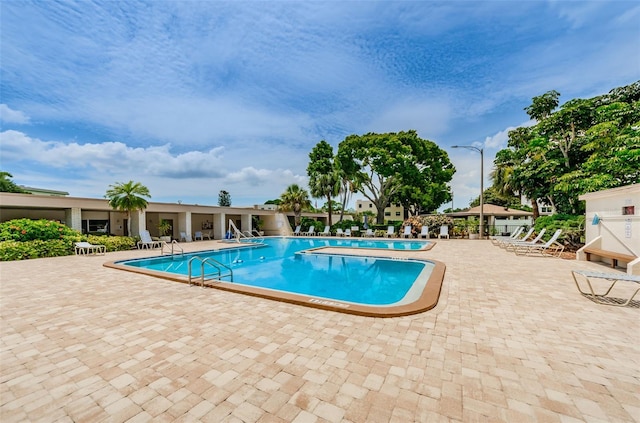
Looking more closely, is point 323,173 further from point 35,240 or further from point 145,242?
point 35,240

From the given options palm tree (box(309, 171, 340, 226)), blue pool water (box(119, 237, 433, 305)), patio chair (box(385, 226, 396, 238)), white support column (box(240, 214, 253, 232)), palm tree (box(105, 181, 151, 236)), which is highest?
palm tree (box(309, 171, 340, 226))

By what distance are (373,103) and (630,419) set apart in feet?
53.5

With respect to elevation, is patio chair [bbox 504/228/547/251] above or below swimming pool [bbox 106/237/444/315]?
above

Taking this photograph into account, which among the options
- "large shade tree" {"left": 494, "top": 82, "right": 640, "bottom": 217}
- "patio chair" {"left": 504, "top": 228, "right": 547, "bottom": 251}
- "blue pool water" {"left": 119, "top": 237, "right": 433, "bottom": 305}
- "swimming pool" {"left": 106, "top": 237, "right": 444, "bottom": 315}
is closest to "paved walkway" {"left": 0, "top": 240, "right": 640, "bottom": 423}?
"swimming pool" {"left": 106, "top": 237, "right": 444, "bottom": 315}

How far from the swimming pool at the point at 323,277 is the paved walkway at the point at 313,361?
0.44m

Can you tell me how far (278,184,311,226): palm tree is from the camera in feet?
82.8

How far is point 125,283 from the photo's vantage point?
7.00 meters

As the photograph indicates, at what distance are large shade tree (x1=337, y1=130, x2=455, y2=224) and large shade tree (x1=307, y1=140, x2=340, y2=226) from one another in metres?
1.26

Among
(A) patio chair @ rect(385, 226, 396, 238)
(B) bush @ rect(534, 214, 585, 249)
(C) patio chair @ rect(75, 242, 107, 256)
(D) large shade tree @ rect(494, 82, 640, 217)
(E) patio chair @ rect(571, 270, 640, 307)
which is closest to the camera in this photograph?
(E) patio chair @ rect(571, 270, 640, 307)

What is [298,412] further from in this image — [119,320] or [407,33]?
[407,33]

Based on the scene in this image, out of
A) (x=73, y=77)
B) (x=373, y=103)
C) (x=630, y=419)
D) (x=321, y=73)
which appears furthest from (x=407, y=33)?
(x=73, y=77)

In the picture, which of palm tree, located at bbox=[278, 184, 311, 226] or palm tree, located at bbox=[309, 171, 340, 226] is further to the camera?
palm tree, located at bbox=[309, 171, 340, 226]

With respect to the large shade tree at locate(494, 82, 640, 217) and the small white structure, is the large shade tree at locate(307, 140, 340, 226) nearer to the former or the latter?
the large shade tree at locate(494, 82, 640, 217)

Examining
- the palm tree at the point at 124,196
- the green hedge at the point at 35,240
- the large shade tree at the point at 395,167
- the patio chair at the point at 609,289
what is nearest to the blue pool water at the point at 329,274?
the patio chair at the point at 609,289
